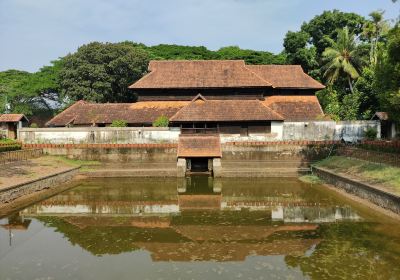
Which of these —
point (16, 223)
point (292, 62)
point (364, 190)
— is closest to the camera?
point (16, 223)

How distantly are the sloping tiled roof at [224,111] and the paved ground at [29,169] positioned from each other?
7.85m

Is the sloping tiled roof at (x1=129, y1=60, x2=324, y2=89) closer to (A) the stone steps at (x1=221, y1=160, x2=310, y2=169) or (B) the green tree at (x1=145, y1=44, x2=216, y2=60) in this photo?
(A) the stone steps at (x1=221, y1=160, x2=310, y2=169)

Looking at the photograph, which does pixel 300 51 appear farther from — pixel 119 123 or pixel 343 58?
pixel 119 123

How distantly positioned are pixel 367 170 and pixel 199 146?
406 inches

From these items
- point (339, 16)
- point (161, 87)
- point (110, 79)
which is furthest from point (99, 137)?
point (339, 16)

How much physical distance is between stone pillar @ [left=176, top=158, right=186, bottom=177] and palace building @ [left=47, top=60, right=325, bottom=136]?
2796 mm

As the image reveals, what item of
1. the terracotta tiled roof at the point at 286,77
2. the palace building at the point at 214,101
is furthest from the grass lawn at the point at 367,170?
the terracotta tiled roof at the point at 286,77

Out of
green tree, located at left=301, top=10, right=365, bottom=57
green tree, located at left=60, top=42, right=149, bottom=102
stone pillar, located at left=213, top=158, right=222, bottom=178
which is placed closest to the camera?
stone pillar, located at left=213, top=158, right=222, bottom=178

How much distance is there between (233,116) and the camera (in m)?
26.1

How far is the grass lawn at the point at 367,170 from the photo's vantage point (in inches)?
603

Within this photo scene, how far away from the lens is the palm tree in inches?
1432

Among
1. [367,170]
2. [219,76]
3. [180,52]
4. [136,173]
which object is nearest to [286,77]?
[219,76]

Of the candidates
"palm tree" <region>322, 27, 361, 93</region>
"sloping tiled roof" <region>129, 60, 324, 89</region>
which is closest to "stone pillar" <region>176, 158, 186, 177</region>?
"sloping tiled roof" <region>129, 60, 324, 89</region>

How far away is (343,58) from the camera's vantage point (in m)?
37.0
